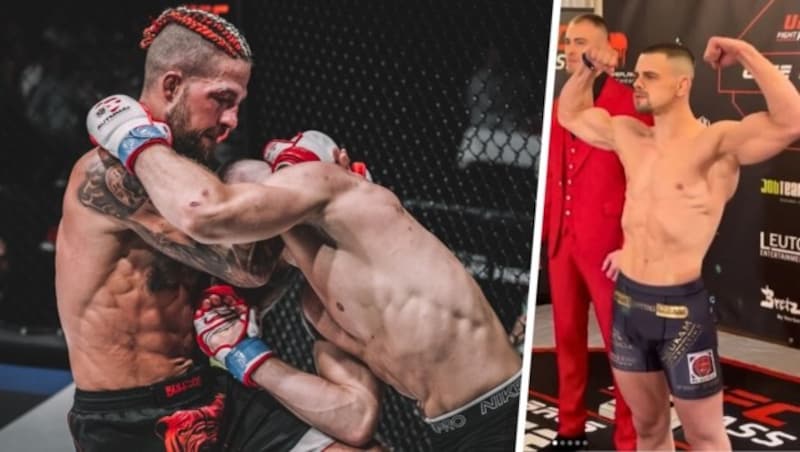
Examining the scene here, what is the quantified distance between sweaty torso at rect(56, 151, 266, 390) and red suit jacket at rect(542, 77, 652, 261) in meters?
0.82

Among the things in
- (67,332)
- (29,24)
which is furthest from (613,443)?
(29,24)

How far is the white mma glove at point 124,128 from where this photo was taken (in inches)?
74.6

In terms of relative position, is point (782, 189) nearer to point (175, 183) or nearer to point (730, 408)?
point (730, 408)

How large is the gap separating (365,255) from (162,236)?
53 centimetres

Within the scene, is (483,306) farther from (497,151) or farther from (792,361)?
(792,361)

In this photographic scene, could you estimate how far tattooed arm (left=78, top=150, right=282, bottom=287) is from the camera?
6.31 ft

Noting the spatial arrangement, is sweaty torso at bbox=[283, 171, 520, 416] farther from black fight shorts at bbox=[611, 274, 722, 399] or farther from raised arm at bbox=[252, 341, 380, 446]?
black fight shorts at bbox=[611, 274, 722, 399]

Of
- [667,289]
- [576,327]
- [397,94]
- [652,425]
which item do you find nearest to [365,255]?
[397,94]

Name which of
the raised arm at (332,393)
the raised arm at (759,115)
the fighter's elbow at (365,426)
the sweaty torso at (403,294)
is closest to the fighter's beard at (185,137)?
the sweaty torso at (403,294)

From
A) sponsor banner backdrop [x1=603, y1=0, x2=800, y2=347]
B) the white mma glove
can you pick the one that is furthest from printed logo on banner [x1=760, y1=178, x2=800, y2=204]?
the white mma glove

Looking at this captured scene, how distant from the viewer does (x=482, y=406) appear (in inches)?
76.0

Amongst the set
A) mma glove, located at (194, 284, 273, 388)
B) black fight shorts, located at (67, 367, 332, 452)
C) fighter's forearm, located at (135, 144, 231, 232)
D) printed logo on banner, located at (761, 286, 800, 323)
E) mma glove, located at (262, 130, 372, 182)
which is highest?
mma glove, located at (262, 130, 372, 182)

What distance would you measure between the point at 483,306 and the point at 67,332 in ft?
3.77

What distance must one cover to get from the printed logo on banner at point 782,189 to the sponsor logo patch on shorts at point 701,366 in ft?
1.42
